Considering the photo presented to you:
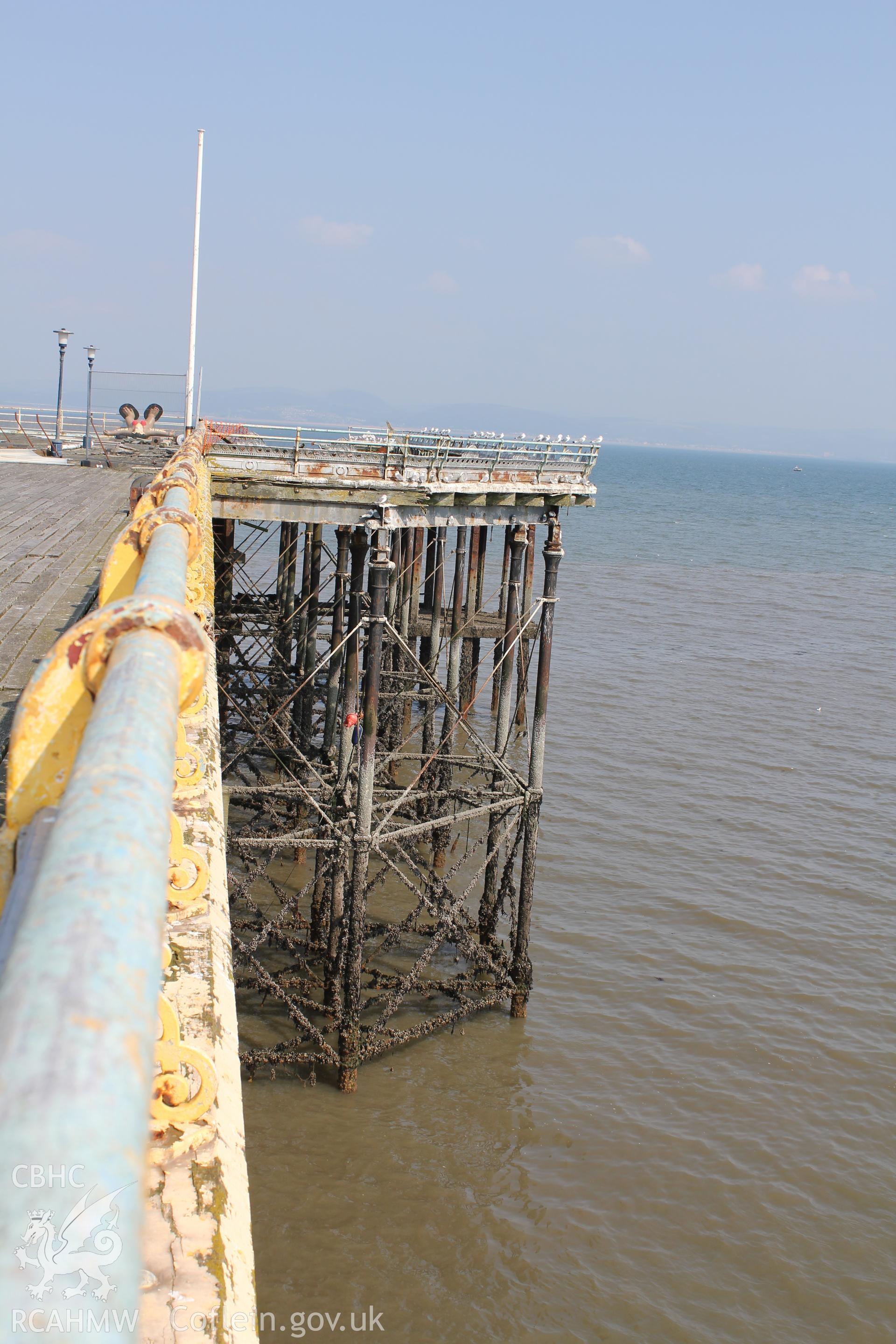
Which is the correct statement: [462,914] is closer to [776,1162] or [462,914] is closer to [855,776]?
[776,1162]

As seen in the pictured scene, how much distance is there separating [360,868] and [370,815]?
536 mm

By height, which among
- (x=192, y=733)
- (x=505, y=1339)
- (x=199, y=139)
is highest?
(x=199, y=139)

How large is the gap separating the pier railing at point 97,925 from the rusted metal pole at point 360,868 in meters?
8.75

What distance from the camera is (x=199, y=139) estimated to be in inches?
818

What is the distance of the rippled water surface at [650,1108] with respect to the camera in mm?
8539

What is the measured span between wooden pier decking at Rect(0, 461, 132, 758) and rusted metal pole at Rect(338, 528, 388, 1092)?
105 inches

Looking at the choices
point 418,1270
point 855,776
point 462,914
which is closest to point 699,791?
point 855,776

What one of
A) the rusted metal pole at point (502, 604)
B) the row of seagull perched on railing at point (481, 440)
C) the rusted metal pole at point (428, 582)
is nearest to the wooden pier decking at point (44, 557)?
the row of seagull perched on railing at point (481, 440)

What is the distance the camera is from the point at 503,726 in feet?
44.8

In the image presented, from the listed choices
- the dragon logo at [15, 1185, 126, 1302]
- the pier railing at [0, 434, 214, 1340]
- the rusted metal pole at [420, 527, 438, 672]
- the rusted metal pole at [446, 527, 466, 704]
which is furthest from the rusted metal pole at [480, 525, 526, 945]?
the dragon logo at [15, 1185, 126, 1302]

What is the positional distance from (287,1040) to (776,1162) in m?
4.96

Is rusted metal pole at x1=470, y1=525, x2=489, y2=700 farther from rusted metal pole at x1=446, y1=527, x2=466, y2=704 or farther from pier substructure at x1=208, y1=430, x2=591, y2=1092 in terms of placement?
rusted metal pole at x1=446, y1=527, x2=466, y2=704

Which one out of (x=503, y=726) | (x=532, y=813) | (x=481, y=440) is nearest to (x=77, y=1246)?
(x=532, y=813)

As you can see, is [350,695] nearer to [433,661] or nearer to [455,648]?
[433,661]
